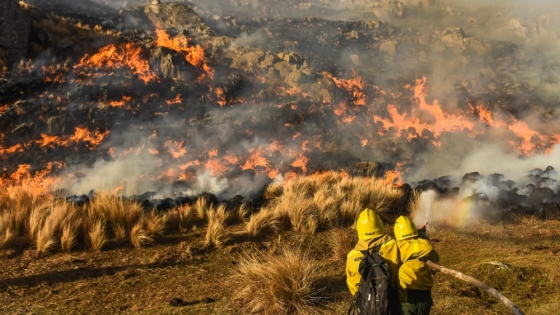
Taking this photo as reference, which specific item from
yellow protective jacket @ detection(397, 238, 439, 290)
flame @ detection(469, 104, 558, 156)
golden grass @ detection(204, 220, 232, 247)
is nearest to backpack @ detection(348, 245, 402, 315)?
yellow protective jacket @ detection(397, 238, 439, 290)

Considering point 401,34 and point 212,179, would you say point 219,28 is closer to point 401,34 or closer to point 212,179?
point 401,34

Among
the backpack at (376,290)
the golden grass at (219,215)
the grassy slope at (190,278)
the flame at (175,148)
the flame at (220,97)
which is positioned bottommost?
the grassy slope at (190,278)

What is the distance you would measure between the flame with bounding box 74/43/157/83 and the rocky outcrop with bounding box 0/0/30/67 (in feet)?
6.87

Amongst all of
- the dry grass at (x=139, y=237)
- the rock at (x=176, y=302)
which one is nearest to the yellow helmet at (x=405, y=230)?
the rock at (x=176, y=302)

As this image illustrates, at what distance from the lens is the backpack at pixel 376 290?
3.14 metres

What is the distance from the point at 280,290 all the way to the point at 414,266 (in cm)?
243

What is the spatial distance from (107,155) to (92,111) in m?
2.38

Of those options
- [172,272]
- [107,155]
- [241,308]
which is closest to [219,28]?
[107,155]

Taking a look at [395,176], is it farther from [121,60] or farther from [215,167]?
[121,60]

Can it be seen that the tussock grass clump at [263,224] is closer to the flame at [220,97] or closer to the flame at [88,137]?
the flame at [88,137]

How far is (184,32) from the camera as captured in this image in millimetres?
20500

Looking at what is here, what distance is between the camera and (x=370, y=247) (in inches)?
146

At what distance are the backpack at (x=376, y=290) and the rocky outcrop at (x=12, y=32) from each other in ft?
55.7

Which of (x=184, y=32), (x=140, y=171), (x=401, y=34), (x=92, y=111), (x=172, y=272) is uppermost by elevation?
(x=401, y=34)
